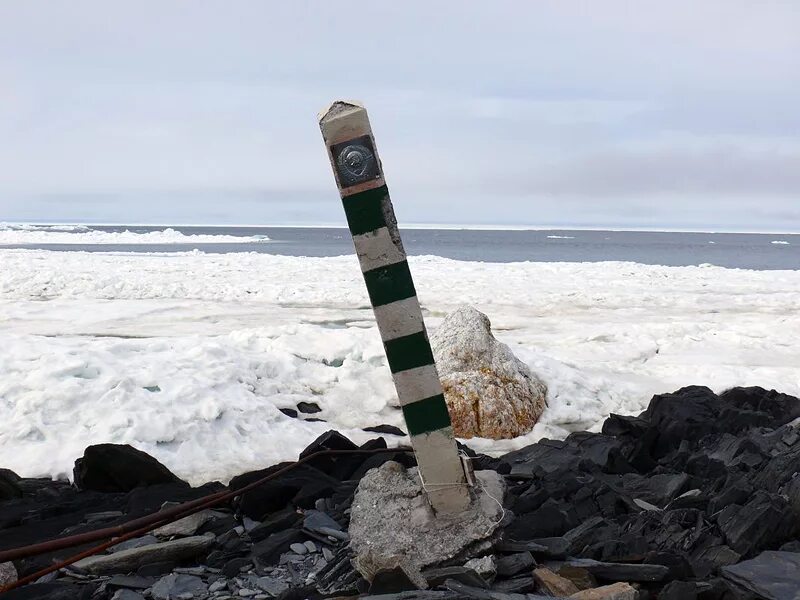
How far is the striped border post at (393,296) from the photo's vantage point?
3443 mm

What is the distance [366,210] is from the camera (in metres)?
3.53

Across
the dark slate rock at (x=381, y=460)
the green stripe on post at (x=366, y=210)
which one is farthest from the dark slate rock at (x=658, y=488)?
the green stripe on post at (x=366, y=210)

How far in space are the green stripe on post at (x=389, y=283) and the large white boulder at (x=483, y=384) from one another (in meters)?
4.29

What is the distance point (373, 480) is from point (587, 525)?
119 cm

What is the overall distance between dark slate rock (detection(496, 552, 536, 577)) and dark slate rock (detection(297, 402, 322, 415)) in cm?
472

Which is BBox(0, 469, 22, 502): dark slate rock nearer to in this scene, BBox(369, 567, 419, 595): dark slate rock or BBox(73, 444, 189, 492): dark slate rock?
BBox(73, 444, 189, 492): dark slate rock

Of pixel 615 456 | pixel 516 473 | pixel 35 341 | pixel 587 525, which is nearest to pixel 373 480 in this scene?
pixel 587 525

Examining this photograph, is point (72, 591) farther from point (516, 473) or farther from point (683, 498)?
point (683, 498)

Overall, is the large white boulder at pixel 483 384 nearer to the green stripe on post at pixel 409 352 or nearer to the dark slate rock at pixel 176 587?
the green stripe on post at pixel 409 352

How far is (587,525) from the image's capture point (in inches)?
152

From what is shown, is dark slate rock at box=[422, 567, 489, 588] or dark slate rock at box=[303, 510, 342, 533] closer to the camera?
dark slate rock at box=[422, 567, 489, 588]

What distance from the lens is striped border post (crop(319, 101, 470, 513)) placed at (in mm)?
3443

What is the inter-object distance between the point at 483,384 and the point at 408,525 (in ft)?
14.2

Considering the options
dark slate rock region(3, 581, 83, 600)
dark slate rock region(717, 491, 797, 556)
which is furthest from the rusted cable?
dark slate rock region(717, 491, 797, 556)
